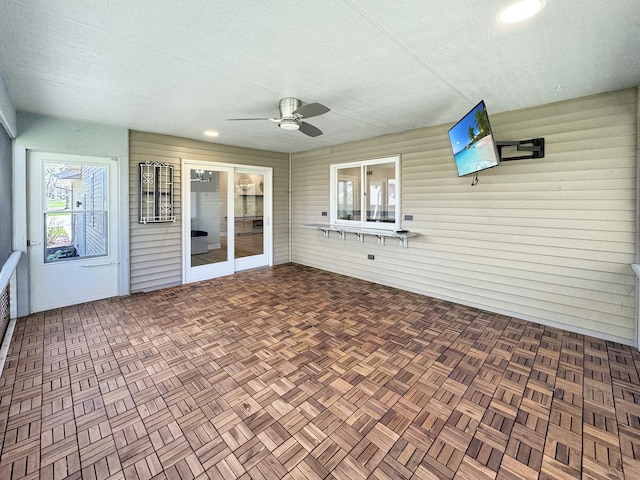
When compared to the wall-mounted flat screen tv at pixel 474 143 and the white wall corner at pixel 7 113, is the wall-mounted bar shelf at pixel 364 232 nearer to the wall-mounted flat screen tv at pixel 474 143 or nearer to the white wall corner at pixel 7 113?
the wall-mounted flat screen tv at pixel 474 143

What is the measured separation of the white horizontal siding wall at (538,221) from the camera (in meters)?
3.06

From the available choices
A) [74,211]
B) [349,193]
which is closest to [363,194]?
[349,193]

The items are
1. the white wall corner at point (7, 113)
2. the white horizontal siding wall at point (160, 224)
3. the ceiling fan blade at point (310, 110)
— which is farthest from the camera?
the white horizontal siding wall at point (160, 224)

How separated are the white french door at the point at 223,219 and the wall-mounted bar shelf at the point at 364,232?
43.9 inches

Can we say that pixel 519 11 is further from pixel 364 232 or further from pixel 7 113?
pixel 7 113

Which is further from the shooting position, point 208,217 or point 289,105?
point 208,217

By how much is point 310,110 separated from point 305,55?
2.21ft

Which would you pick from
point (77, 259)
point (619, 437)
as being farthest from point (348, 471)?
point (77, 259)

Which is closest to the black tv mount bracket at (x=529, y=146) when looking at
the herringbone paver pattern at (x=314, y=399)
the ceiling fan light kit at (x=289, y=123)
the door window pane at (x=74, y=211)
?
the herringbone paver pattern at (x=314, y=399)

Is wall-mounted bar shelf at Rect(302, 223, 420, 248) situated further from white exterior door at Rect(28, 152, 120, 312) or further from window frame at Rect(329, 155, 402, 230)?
white exterior door at Rect(28, 152, 120, 312)

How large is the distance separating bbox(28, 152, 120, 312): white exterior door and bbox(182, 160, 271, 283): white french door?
42.9 inches

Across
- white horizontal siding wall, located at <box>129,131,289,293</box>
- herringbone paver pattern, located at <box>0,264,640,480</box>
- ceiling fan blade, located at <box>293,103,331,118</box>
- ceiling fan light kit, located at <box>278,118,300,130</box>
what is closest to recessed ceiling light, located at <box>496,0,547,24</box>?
ceiling fan blade, located at <box>293,103,331,118</box>

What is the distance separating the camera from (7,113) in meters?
3.01

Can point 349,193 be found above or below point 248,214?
above
